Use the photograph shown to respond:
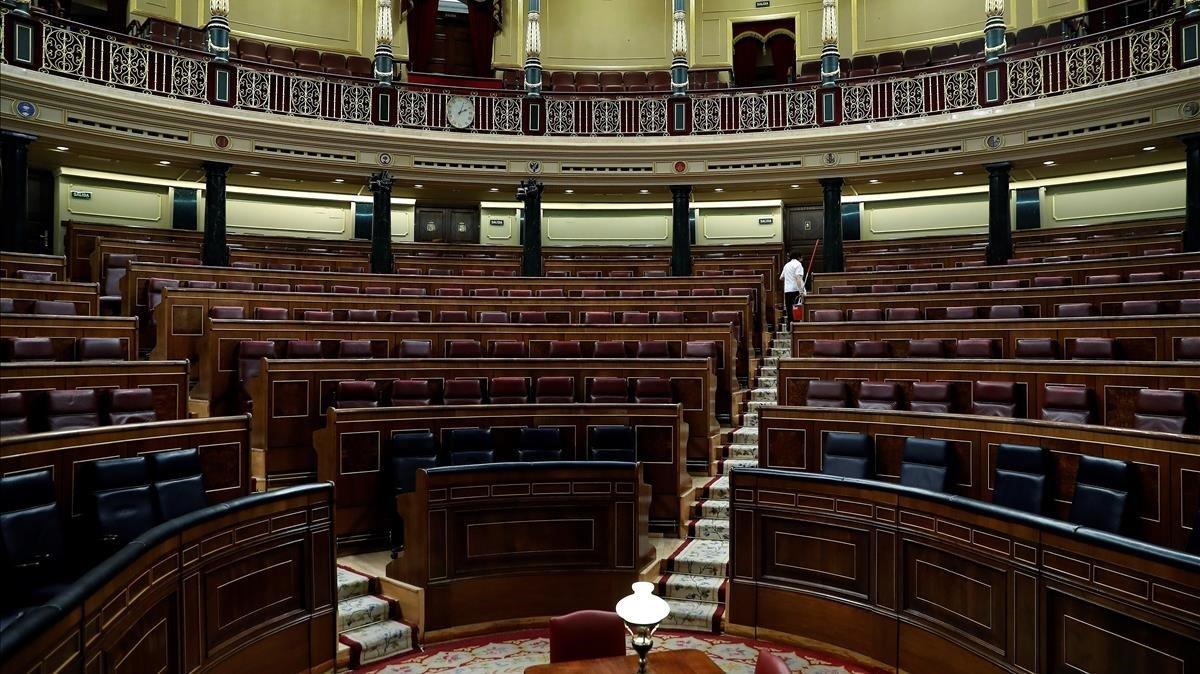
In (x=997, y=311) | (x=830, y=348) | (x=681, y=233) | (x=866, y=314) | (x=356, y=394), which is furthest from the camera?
(x=681, y=233)

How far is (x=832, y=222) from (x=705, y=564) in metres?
6.80

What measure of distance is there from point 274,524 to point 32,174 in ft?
29.6

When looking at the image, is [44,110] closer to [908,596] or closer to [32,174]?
[32,174]

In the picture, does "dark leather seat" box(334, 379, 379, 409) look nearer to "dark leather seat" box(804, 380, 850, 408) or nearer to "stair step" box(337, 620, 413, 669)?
"stair step" box(337, 620, 413, 669)

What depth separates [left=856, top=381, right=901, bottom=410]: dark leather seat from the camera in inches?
210

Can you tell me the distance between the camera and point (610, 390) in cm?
596

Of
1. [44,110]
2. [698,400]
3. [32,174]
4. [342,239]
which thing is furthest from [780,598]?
[32,174]

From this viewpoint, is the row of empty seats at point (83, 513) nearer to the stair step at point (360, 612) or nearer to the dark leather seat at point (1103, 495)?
the stair step at point (360, 612)

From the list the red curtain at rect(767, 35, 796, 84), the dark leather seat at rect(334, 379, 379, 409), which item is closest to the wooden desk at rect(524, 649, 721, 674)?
the dark leather seat at rect(334, 379, 379, 409)

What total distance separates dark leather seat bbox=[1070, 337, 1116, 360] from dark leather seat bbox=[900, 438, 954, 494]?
63.2 inches

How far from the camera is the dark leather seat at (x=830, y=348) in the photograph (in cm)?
646

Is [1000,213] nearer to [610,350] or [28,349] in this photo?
[610,350]

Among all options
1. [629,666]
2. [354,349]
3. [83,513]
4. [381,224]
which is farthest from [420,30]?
[629,666]

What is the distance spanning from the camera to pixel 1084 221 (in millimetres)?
10477
